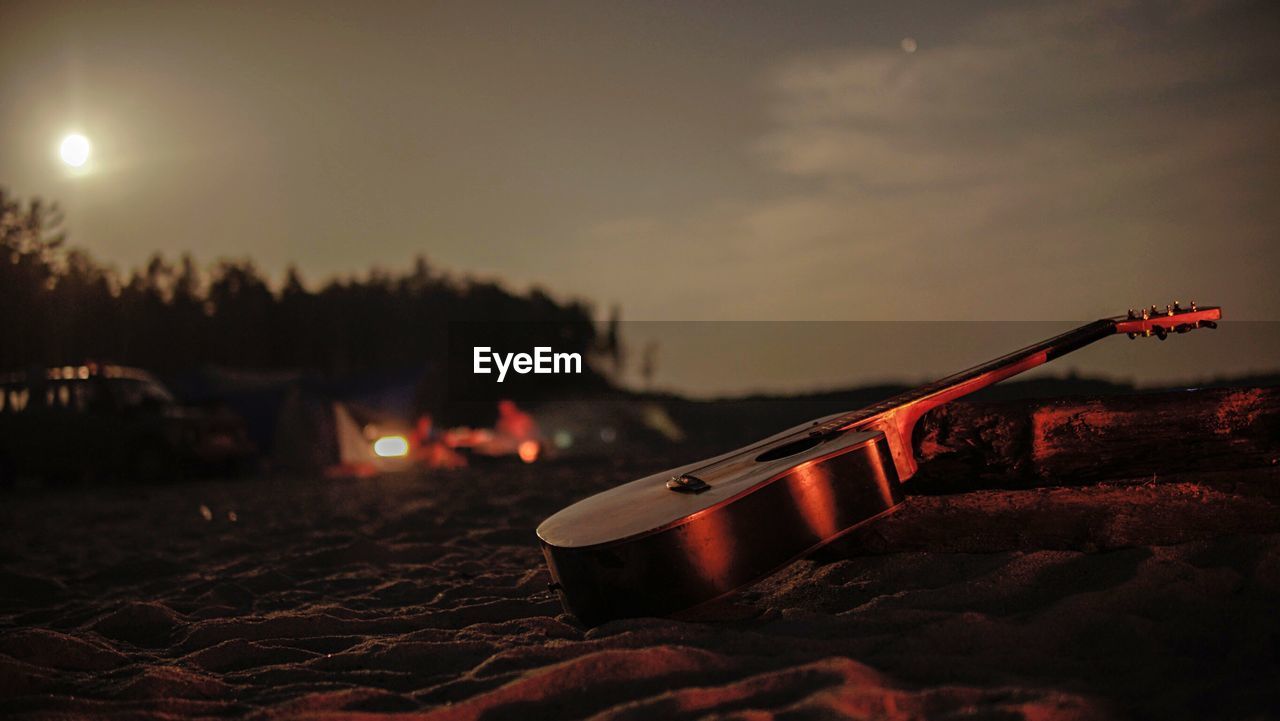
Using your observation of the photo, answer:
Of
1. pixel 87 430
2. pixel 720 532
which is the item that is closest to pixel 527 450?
pixel 87 430

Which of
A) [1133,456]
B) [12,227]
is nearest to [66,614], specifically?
[1133,456]

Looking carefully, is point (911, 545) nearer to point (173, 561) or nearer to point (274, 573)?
point (274, 573)

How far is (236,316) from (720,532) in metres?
33.7

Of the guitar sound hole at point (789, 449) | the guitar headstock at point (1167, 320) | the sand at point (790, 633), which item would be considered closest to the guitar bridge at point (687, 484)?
the guitar sound hole at point (789, 449)

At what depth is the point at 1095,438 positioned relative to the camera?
2957 mm

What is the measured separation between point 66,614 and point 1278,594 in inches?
177

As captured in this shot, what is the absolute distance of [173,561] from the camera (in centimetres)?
482

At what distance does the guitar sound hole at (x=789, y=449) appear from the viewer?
291cm

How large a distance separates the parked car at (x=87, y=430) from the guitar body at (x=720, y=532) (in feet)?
35.6

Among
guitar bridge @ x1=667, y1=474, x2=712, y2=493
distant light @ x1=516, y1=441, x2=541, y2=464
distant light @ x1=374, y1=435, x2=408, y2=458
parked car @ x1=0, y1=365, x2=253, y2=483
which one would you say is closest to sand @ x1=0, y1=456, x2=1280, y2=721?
guitar bridge @ x1=667, y1=474, x2=712, y2=493

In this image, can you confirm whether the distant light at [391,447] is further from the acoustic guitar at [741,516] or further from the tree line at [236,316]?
the acoustic guitar at [741,516]

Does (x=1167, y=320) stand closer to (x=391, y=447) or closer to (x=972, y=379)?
(x=972, y=379)

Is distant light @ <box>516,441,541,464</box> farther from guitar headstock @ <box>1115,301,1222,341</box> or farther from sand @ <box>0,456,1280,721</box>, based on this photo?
guitar headstock @ <box>1115,301,1222,341</box>

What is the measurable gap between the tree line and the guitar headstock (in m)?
15.3
